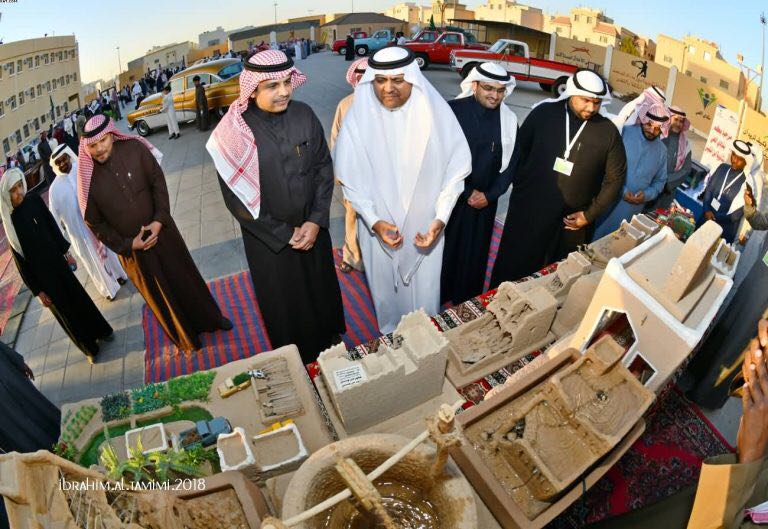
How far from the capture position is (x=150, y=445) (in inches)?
81.6

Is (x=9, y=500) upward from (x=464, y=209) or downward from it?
upward

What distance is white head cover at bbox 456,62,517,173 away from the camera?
344cm

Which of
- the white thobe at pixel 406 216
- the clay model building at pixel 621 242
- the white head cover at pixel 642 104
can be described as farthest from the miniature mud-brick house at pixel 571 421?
Answer: the white head cover at pixel 642 104

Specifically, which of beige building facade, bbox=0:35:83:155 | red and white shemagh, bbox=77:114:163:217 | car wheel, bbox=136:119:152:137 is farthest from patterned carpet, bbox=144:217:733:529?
beige building facade, bbox=0:35:83:155

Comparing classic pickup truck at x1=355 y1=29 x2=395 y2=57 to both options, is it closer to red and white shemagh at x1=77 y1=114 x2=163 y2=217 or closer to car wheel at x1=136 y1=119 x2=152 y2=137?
car wheel at x1=136 y1=119 x2=152 y2=137

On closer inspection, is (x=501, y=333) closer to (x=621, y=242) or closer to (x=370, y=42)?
(x=621, y=242)

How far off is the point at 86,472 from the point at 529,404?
1.55 metres

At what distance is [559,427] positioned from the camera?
6.34ft

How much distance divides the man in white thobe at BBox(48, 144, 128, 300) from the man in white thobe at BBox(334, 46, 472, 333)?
273cm

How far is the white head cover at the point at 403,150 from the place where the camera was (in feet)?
10.2

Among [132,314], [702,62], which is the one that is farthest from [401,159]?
[702,62]

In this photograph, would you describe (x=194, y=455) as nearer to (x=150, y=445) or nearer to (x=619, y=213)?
(x=150, y=445)

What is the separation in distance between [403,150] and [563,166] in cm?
129

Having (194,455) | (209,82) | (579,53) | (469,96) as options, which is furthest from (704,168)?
(579,53)
